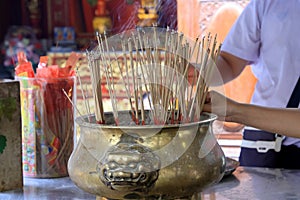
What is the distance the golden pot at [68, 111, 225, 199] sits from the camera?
0.77m

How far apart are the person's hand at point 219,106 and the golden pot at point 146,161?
195mm

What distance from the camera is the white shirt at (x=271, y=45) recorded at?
4.92 ft

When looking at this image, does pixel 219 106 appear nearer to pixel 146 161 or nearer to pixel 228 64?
pixel 146 161

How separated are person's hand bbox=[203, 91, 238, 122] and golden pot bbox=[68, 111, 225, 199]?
195 mm

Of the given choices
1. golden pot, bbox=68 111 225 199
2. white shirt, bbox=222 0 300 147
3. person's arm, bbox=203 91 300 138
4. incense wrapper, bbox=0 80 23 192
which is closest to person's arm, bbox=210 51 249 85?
white shirt, bbox=222 0 300 147

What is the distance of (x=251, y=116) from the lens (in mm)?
1261

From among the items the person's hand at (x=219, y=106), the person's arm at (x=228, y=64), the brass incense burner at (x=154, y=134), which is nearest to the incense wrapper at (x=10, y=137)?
the brass incense burner at (x=154, y=134)

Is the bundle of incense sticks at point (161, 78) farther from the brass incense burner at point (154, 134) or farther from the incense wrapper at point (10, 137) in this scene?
the incense wrapper at point (10, 137)

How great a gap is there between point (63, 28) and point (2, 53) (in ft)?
1.64

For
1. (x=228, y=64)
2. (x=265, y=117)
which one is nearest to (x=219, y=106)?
(x=265, y=117)

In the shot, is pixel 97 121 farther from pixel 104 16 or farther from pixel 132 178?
pixel 104 16

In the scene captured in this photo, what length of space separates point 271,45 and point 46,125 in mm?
682

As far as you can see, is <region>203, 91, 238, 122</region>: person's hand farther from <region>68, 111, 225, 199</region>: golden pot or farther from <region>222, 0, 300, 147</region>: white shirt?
<region>222, 0, 300, 147</region>: white shirt

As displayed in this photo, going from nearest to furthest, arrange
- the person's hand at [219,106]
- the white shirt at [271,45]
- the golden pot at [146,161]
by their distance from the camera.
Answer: the golden pot at [146,161] < the person's hand at [219,106] < the white shirt at [271,45]
